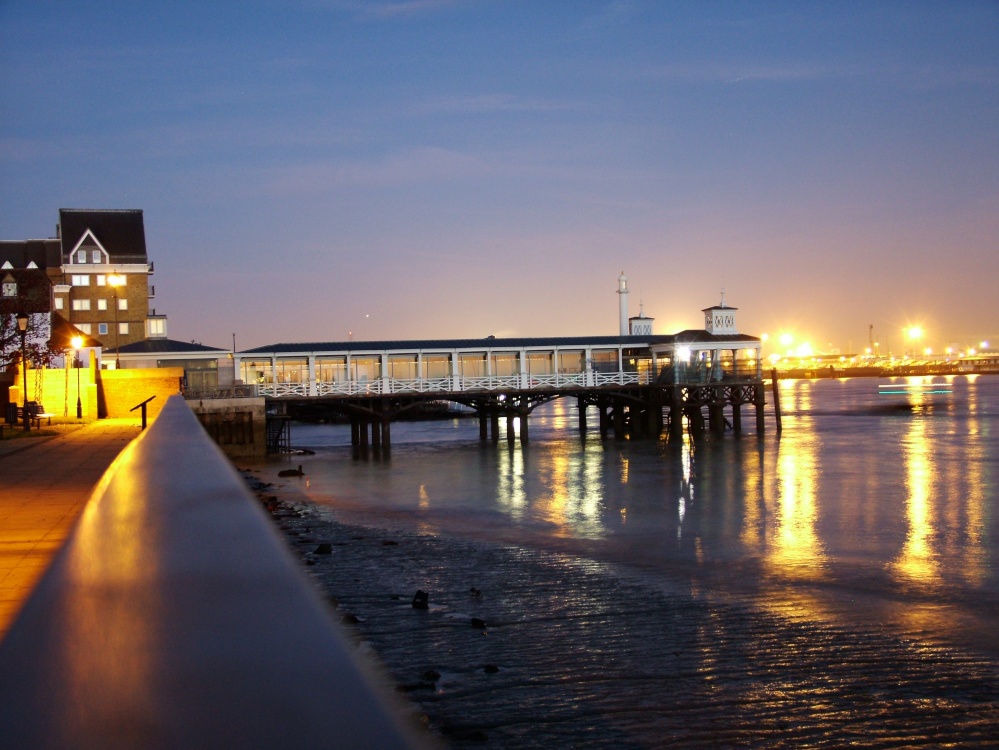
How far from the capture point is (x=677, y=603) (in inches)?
551

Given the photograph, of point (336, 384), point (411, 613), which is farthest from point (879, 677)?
point (336, 384)

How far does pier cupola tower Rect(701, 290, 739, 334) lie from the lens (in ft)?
188

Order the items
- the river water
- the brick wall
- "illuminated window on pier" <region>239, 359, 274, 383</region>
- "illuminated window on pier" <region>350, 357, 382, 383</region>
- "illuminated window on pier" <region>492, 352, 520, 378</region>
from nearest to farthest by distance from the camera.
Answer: the river water → the brick wall → "illuminated window on pier" <region>239, 359, 274, 383</region> → "illuminated window on pier" <region>350, 357, 382, 383</region> → "illuminated window on pier" <region>492, 352, 520, 378</region>

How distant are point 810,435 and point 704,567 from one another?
135 feet

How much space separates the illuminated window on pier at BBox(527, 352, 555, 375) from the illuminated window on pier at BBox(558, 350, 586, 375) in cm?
48

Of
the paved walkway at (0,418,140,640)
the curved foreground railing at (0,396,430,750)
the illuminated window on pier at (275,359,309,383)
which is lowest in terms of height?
the paved walkway at (0,418,140,640)

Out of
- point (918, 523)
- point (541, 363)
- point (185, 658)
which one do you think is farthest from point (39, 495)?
point (541, 363)

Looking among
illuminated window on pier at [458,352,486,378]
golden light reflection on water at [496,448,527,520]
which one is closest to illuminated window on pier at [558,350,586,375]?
illuminated window on pier at [458,352,486,378]

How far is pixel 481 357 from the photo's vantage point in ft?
175

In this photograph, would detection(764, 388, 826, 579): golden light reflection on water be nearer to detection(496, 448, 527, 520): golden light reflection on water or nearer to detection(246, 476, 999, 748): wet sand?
detection(246, 476, 999, 748): wet sand

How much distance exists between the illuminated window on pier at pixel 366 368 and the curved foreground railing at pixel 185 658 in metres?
49.7

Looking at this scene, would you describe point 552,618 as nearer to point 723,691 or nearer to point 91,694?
point 723,691

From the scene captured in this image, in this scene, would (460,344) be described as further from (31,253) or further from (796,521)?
(31,253)

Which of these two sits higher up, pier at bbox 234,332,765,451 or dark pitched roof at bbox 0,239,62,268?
dark pitched roof at bbox 0,239,62,268
